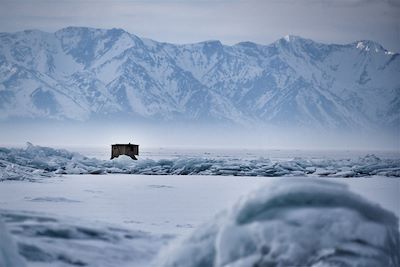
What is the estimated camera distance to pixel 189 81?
12962cm

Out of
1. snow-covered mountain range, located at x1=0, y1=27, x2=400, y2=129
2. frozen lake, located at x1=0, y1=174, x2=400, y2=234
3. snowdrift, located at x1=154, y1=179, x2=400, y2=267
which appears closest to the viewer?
snowdrift, located at x1=154, y1=179, x2=400, y2=267

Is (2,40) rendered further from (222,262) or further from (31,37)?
(222,262)

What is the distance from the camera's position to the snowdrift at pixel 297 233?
481cm

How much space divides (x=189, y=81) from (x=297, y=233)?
125204mm

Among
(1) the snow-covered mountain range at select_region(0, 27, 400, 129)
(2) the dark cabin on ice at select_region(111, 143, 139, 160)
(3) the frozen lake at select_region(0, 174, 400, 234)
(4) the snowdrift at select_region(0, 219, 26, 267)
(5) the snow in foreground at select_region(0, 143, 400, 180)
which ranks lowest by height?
(4) the snowdrift at select_region(0, 219, 26, 267)

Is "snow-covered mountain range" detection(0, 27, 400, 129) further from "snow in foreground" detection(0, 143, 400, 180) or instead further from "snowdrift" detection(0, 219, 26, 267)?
"snowdrift" detection(0, 219, 26, 267)

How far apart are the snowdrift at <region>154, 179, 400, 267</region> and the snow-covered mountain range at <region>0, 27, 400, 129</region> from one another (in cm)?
10257

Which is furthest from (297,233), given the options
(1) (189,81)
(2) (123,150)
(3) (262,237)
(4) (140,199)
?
(1) (189,81)

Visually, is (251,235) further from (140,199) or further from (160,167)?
(160,167)

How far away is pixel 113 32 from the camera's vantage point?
5064 inches

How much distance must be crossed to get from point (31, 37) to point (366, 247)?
117947mm

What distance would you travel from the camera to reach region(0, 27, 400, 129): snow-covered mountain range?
4488 inches

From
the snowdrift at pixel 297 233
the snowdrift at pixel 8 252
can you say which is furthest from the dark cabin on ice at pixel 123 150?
the snowdrift at pixel 297 233

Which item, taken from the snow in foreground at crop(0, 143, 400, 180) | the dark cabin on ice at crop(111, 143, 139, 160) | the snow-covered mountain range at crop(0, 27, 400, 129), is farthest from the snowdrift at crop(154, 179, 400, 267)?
the snow-covered mountain range at crop(0, 27, 400, 129)
